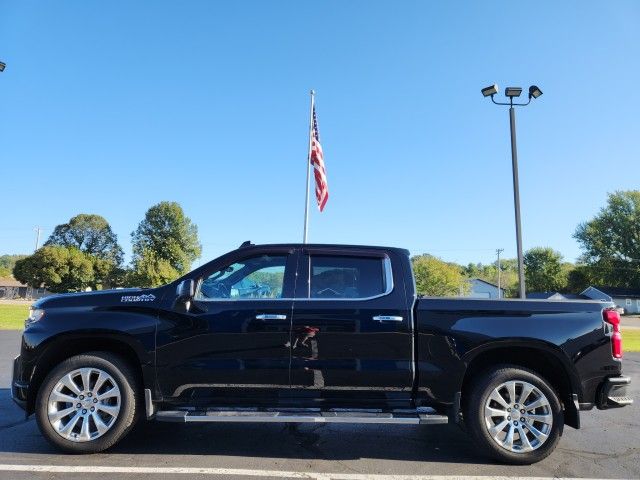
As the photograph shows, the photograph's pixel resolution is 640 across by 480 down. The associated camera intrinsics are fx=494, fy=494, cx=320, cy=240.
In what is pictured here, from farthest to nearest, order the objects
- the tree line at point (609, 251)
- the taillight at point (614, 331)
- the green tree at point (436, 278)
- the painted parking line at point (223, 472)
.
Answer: the tree line at point (609, 251) < the green tree at point (436, 278) < the taillight at point (614, 331) < the painted parking line at point (223, 472)

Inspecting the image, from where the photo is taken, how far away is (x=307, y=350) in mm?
4430

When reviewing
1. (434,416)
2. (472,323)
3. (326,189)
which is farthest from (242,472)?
(326,189)

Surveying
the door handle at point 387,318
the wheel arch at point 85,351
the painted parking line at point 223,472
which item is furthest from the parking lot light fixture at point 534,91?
Result: the wheel arch at point 85,351

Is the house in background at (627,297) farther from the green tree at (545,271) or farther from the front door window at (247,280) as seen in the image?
the front door window at (247,280)

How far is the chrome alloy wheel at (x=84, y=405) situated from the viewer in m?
4.39

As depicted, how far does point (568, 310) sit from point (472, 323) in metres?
0.91

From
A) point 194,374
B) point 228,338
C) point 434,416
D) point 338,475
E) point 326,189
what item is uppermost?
point 326,189

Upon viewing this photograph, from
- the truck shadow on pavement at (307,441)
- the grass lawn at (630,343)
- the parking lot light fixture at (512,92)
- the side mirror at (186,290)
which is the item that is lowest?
the grass lawn at (630,343)

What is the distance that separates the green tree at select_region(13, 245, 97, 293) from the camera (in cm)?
6662

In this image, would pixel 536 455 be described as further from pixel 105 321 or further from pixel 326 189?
pixel 326 189

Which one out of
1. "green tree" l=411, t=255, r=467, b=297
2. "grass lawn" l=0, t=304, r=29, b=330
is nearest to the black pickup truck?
"grass lawn" l=0, t=304, r=29, b=330

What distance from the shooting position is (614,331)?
450cm

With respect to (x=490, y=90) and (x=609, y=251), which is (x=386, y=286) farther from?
(x=609, y=251)

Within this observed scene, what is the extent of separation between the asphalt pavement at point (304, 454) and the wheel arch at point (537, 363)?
1.76 feet
